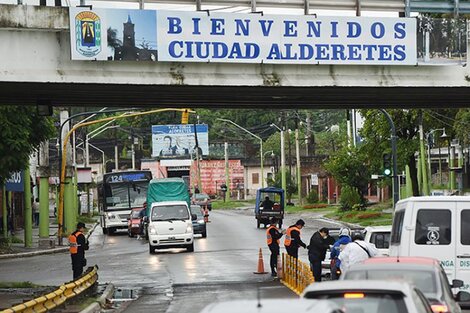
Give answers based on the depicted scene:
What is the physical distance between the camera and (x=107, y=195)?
5919 cm

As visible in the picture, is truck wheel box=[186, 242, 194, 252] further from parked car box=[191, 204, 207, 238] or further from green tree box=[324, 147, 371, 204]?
green tree box=[324, 147, 371, 204]

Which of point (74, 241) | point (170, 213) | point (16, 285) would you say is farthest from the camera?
point (170, 213)

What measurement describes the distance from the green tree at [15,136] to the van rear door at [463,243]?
25.9 meters

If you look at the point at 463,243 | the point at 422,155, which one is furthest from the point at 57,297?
the point at 422,155

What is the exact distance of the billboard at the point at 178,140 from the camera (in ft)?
365

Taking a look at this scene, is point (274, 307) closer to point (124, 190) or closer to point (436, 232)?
point (436, 232)

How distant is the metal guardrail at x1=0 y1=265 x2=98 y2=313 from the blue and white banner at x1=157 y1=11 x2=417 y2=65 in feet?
17.8

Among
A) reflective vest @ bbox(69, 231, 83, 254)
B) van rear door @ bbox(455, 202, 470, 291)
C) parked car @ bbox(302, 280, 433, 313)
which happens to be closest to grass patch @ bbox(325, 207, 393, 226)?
reflective vest @ bbox(69, 231, 83, 254)

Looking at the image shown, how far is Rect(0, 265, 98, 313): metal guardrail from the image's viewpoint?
57.3ft

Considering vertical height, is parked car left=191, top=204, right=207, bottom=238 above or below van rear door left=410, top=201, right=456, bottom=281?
below

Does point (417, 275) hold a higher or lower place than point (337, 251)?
higher

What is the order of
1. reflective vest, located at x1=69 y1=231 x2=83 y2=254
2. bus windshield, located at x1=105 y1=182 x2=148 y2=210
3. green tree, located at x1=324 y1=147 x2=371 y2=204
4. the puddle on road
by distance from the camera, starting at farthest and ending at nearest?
green tree, located at x1=324 y1=147 x2=371 y2=204
bus windshield, located at x1=105 y1=182 x2=148 y2=210
reflective vest, located at x1=69 y1=231 x2=83 y2=254
the puddle on road

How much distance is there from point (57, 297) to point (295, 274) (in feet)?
23.9

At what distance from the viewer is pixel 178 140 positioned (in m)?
114
